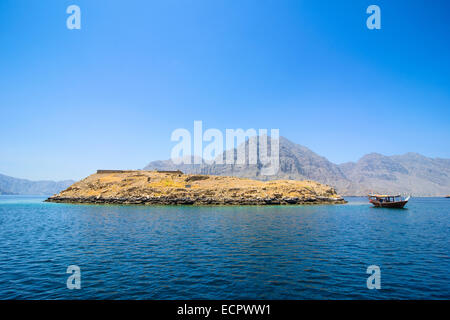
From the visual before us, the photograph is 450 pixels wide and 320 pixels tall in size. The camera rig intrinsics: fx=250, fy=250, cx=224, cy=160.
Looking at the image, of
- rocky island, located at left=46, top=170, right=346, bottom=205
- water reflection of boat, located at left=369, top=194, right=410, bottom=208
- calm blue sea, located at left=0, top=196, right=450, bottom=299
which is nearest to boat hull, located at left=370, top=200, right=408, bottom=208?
water reflection of boat, located at left=369, top=194, right=410, bottom=208

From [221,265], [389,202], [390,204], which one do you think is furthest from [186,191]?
[221,265]

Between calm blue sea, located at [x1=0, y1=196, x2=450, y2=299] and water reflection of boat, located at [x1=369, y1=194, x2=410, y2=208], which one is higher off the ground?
calm blue sea, located at [x1=0, y1=196, x2=450, y2=299]

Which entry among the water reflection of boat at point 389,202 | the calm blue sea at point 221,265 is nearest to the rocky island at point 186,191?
the water reflection of boat at point 389,202

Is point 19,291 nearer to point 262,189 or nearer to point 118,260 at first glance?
point 118,260

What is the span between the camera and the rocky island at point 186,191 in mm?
100812

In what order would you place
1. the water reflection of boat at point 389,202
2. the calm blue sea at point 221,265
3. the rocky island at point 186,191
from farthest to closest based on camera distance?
the rocky island at point 186,191
the water reflection of boat at point 389,202
the calm blue sea at point 221,265

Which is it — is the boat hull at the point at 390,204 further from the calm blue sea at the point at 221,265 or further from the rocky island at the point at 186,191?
the calm blue sea at the point at 221,265

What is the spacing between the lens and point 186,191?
104562 mm

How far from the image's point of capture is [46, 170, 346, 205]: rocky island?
101 meters

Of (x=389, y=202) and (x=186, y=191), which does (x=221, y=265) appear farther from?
(x=389, y=202)

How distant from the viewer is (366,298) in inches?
572

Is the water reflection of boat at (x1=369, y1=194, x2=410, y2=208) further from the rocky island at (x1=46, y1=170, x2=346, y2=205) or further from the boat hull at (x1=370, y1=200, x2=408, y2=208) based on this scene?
the rocky island at (x1=46, y1=170, x2=346, y2=205)
